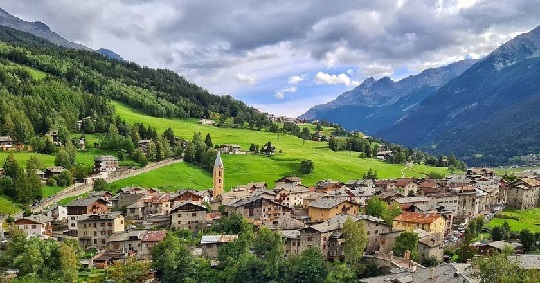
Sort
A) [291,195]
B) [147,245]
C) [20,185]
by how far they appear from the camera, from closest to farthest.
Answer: [147,245], [20,185], [291,195]

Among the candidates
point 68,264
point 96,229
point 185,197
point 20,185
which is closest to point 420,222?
point 185,197

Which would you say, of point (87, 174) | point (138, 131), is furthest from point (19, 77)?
point (87, 174)

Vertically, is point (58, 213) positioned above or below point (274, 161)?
below

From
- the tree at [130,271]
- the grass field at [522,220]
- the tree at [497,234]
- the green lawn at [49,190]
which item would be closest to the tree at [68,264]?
the tree at [130,271]

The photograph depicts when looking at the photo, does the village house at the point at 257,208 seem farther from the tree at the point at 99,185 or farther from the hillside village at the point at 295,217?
the tree at the point at 99,185

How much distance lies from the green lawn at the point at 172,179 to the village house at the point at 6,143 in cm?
3108

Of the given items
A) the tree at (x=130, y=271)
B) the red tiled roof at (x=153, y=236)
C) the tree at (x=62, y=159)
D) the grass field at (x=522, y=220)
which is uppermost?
the tree at (x=62, y=159)

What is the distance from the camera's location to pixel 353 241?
6047 cm

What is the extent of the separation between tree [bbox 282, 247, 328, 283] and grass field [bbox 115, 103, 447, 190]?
2282 inches

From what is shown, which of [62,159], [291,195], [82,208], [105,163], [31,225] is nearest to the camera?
[31,225]

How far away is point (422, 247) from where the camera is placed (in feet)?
208

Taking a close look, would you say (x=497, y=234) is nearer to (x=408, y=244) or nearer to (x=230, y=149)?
(x=408, y=244)

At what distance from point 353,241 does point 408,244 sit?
7.03 meters

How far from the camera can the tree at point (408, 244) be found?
61.7 meters
